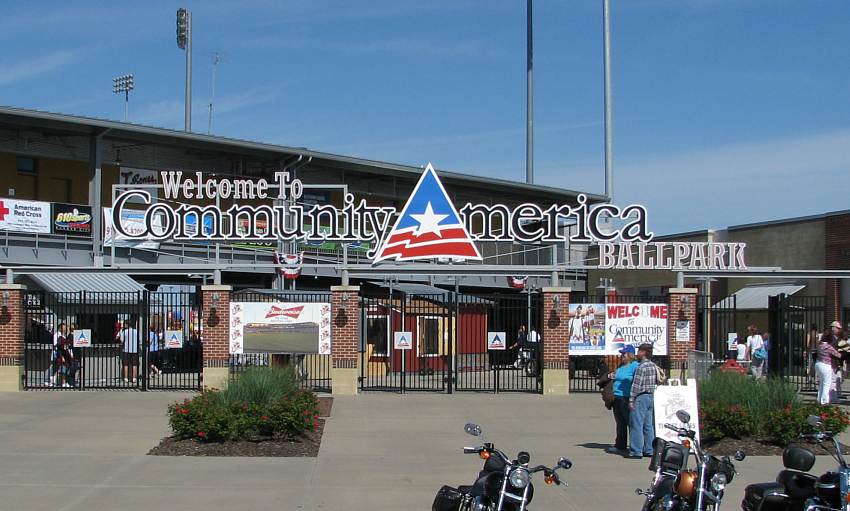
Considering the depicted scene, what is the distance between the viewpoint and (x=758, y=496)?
7.45 metres

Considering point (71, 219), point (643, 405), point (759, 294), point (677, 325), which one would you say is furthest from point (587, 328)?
point (71, 219)

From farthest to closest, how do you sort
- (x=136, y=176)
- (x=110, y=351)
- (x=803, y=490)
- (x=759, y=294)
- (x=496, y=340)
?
(x=136, y=176) → (x=759, y=294) → (x=110, y=351) → (x=496, y=340) → (x=803, y=490)

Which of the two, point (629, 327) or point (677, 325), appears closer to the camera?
point (629, 327)

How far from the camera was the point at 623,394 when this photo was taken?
1314 cm

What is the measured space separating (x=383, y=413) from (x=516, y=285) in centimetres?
1989

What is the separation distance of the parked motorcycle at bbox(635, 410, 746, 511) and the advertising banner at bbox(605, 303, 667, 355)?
13.9 m

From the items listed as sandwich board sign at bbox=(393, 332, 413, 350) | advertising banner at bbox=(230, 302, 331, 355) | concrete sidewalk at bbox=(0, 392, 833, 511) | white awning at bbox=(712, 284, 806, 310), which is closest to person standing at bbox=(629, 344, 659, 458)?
concrete sidewalk at bbox=(0, 392, 833, 511)

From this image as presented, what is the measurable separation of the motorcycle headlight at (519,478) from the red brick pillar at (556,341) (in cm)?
1485

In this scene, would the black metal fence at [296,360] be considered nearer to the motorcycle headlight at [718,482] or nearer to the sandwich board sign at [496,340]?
the sandwich board sign at [496,340]

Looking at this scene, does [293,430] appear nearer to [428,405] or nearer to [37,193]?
[428,405]

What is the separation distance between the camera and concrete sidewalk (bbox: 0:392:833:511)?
33.1 feet

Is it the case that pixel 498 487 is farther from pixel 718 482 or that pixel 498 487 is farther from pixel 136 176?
pixel 136 176

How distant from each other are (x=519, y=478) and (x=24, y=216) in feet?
94.2

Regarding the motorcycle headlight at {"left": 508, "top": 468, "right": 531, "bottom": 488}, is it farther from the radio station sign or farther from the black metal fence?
the radio station sign
